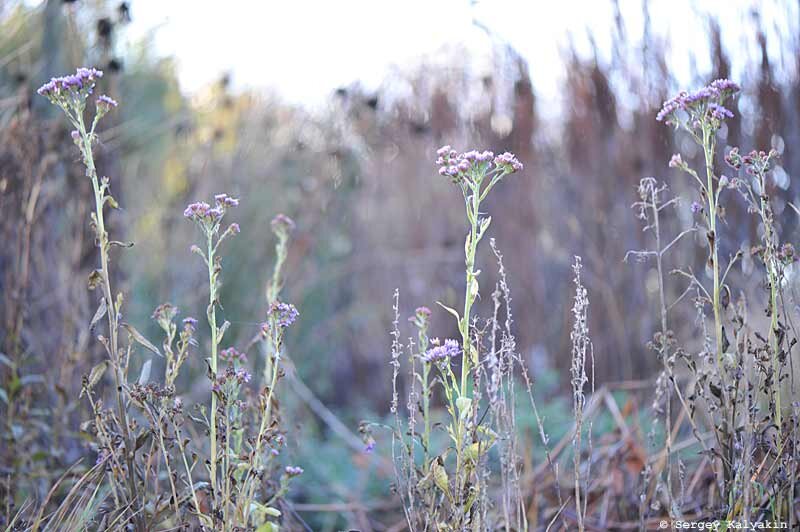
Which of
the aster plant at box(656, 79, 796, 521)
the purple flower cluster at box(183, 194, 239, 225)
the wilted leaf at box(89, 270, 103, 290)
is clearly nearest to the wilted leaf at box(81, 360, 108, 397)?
the wilted leaf at box(89, 270, 103, 290)

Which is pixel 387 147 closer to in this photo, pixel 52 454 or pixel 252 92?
pixel 252 92

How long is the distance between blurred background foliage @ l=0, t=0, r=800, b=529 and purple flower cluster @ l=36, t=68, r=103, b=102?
805mm

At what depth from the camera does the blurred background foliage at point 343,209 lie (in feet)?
9.18

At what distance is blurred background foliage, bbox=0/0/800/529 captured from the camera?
280cm

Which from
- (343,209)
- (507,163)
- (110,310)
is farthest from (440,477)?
(343,209)

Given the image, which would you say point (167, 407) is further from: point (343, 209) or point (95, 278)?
point (343, 209)

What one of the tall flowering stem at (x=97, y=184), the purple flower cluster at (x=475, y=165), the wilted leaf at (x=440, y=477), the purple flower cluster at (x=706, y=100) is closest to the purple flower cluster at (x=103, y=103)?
the tall flowering stem at (x=97, y=184)

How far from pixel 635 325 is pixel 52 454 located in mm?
2899

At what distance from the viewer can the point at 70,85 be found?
63.2 inches

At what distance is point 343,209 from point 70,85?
349 cm

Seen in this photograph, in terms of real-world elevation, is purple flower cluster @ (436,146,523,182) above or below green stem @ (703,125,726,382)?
above

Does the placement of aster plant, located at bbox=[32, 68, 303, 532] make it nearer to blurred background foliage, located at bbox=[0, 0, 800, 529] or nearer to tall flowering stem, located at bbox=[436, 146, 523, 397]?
tall flowering stem, located at bbox=[436, 146, 523, 397]

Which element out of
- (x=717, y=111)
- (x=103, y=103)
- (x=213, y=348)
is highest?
(x=103, y=103)

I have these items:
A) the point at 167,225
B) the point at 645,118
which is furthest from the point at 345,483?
the point at 645,118
